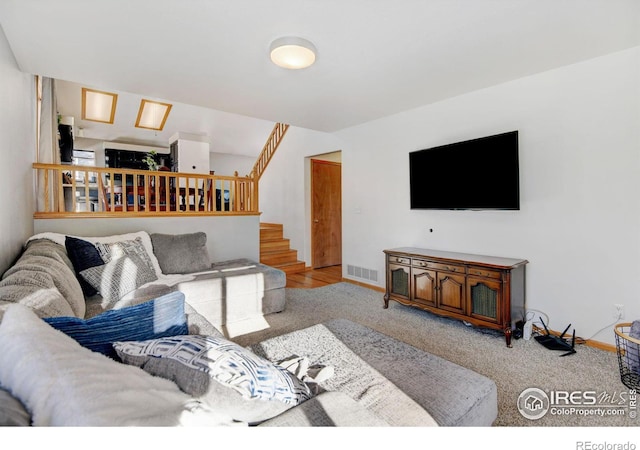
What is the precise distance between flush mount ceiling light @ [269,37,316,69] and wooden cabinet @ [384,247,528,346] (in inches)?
87.0

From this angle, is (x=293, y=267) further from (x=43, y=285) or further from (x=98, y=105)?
(x=98, y=105)

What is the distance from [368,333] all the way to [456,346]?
1294mm

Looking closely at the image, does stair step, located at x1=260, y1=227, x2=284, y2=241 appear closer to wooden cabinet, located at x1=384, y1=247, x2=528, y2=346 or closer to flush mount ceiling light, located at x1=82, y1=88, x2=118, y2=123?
wooden cabinet, located at x1=384, y1=247, x2=528, y2=346

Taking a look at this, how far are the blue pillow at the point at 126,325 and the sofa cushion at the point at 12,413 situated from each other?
38 centimetres

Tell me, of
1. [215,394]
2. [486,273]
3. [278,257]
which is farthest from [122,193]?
[486,273]

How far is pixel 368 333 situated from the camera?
1.76m

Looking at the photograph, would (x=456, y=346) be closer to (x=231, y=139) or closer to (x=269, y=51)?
(x=269, y=51)

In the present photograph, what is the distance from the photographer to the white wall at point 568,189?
2400 millimetres

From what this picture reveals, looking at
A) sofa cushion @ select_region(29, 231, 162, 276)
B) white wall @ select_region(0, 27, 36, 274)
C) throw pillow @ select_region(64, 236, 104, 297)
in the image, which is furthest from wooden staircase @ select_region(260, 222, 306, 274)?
white wall @ select_region(0, 27, 36, 274)

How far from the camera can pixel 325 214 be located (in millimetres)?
6168

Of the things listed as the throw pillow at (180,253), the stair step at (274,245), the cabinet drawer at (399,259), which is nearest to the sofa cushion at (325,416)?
the cabinet drawer at (399,259)

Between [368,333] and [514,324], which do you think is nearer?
[368,333]

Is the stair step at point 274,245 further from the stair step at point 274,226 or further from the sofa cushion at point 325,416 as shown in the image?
the sofa cushion at point 325,416
